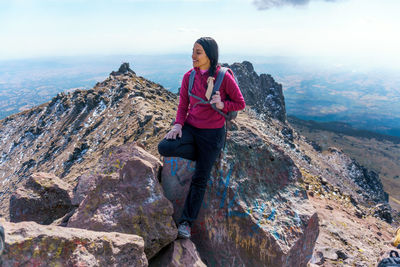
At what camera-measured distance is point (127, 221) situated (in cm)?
740

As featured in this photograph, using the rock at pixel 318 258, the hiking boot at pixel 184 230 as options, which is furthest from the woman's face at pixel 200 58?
the rock at pixel 318 258

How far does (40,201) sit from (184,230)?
24.4 feet

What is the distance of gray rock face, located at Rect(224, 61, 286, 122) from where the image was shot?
101812 millimetres

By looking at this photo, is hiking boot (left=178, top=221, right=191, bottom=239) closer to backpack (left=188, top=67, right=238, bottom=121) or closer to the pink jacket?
the pink jacket

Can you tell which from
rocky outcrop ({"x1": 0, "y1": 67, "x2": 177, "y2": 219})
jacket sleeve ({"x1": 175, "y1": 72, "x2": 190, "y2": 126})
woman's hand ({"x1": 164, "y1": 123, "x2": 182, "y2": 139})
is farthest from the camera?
rocky outcrop ({"x1": 0, "y1": 67, "x2": 177, "y2": 219})

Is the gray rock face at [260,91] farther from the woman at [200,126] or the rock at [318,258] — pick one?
the woman at [200,126]

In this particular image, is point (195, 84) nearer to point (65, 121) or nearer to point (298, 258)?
point (298, 258)

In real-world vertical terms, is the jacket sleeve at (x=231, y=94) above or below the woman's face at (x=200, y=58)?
below

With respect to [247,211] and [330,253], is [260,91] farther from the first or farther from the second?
[247,211]

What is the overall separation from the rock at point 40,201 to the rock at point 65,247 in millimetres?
6274

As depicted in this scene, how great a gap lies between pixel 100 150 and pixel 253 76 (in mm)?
102347

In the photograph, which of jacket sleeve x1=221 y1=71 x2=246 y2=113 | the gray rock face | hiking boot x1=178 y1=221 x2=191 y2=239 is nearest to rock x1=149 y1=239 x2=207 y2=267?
hiking boot x1=178 y1=221 x2=191 y2=239

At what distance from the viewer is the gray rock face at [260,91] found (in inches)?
4008

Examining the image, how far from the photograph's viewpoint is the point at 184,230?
7.86 meters
